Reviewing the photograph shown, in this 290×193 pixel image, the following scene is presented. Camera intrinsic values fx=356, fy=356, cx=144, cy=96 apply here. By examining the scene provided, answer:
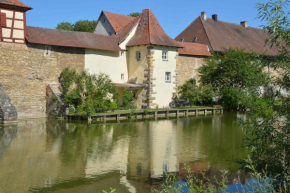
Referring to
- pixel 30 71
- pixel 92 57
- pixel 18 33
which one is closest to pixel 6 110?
pixel 30 71

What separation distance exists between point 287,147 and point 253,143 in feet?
2.46

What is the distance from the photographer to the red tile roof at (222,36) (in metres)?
35.1

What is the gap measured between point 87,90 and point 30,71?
3.80m

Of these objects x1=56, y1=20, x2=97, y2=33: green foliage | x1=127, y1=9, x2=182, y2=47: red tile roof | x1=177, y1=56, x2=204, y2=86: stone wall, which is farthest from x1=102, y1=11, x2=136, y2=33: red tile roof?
x1=56, y1=20, x2=97, y2=33: green foliage

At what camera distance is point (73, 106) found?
909 inches

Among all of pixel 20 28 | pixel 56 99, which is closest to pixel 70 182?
pixel 56 99

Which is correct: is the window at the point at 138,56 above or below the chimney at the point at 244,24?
below

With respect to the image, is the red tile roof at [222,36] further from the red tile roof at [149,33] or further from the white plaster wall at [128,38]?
the white plaster wall at [128,38]

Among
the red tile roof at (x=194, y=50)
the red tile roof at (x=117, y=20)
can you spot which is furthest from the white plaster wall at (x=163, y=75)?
the red tile roof at (x=117, y=20)

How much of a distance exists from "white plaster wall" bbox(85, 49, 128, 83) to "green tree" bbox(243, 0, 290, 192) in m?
19.6

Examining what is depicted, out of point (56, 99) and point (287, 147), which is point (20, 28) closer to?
point (56, 99)

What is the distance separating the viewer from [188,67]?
31.3 m

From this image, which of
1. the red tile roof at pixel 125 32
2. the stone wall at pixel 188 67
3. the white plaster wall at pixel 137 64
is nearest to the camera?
the white plaster wall at pixel 137 64

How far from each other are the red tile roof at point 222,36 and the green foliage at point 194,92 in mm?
6135
